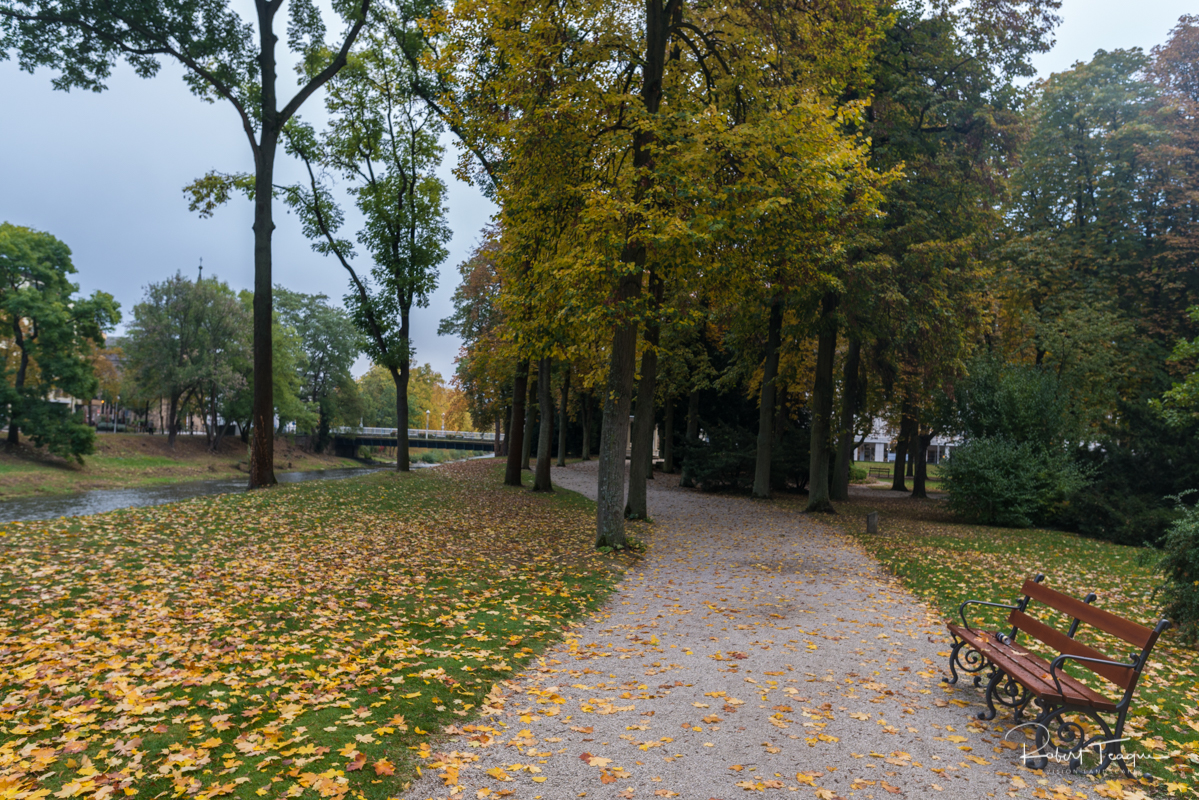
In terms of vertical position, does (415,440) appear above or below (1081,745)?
below

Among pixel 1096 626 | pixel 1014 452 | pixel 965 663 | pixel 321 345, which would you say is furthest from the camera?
pixel 321 345

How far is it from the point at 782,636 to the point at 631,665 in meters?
2.05

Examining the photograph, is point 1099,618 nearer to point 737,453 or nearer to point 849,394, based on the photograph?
point 849,394

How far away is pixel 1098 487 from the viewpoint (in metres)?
19.9

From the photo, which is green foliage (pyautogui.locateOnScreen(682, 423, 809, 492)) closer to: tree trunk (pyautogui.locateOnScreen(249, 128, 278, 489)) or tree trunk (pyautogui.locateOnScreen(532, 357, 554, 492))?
tree trunk (pyautogui.locateOnScreen(532, 357, 554, 492))

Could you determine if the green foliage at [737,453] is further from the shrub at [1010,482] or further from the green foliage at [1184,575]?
the green foliage at [1184,575]

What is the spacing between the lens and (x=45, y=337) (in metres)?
33.6

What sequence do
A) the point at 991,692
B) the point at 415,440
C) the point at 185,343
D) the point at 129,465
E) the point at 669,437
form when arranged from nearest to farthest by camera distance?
the point at 991,692 → the point at 669,437 → the point at 129,465 → the point at 185,343 → the point at 415,440

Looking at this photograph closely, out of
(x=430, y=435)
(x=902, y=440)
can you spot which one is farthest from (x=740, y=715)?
(x=430, y=435)

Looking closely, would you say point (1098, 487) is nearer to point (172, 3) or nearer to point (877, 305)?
point (877, 305)

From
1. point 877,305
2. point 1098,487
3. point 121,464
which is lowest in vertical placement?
point 121,464

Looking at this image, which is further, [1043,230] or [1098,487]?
[1043,230]

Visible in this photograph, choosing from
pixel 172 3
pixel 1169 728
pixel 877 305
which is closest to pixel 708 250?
pixel 877 305

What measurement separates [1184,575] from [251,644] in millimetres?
10248
